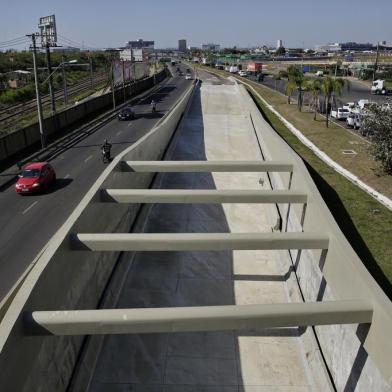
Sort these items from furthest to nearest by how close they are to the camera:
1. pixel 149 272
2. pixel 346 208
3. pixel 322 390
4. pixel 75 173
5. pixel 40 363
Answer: pixel 75 173 < pixel 346 208 < pixel 149 272 < pixel 322 390 < pixel 40 363

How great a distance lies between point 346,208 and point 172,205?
Answer: 883 centimetres

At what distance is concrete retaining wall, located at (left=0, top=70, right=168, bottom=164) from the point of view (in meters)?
34.2

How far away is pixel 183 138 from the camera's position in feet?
127

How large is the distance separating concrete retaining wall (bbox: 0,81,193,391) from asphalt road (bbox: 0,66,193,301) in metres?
3.81

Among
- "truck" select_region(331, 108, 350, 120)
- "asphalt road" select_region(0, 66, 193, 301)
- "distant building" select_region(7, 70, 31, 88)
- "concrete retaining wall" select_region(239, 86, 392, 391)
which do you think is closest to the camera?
"concrete retaining wall" select_region(239, 86, 392, 391)

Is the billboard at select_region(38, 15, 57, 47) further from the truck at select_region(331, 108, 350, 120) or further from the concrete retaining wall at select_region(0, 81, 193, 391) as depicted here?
the concrete retaining wall at select_region(0, 81, 193, 391)

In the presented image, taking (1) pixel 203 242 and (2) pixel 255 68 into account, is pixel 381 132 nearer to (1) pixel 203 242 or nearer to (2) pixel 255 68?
(1) pixel 203 242

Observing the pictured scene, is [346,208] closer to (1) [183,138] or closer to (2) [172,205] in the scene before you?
(2) [172,205]

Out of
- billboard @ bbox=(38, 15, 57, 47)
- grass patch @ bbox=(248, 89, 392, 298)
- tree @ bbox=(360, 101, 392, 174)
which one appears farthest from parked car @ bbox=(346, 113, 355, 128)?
billboard @ bbox=(38, 15, 57, 47)

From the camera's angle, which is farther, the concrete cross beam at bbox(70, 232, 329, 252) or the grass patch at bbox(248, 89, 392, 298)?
the grass patch at bbox(248, 89, 392, 298)

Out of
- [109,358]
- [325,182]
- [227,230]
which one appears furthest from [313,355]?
[325,182]

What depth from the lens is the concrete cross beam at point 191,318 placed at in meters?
9.55

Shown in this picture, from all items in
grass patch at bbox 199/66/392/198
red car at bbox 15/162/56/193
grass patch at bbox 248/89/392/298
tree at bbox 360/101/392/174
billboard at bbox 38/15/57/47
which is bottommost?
red car at bbox 15/162/56/193

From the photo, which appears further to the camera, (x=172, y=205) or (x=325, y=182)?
(x=325, y=182)
